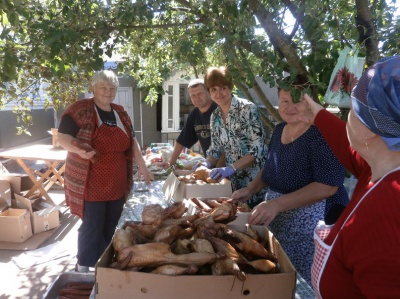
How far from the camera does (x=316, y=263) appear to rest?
114 cm

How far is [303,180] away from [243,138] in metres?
0.91

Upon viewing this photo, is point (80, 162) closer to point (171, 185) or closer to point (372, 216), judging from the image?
point (171, 185)

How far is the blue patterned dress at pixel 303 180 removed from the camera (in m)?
1.86

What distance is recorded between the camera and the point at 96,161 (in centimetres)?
311

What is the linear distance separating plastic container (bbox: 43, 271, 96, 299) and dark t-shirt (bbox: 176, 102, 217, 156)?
2.08 meters

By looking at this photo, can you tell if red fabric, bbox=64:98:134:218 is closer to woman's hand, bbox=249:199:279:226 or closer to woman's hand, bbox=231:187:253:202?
woman's hand, bbox=231:187:253:202

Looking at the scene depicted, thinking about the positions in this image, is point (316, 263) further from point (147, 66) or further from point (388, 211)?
point (147, 66)

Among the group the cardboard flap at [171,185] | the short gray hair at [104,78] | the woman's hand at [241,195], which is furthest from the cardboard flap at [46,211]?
the woman's hand at [241,195]

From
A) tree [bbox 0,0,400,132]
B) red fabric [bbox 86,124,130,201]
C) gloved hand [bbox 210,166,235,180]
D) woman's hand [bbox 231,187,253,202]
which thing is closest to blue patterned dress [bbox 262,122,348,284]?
woman's hand [bbox 231,187,253,202]

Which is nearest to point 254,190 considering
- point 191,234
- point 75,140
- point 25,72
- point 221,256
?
point 191,234

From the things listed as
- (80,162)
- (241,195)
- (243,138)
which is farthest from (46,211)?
(241,195)

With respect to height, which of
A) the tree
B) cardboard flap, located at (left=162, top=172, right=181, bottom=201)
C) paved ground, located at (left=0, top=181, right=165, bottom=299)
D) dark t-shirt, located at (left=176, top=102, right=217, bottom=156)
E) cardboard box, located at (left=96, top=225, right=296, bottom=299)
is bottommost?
paved ground, located at (left=0, top=181, right=165, bottom=299)

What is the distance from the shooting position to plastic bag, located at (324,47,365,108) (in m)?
1.62

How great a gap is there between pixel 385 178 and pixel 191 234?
0.91 meters
